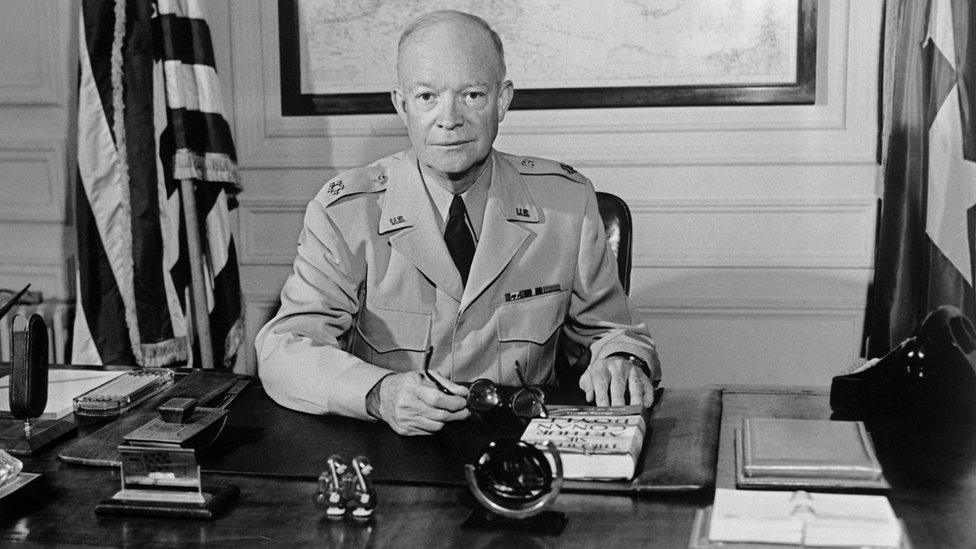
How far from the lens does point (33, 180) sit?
152 inches

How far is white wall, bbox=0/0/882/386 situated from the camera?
11.1ft

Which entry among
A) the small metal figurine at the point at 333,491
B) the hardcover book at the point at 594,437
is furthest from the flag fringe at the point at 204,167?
the small metal figurine at the point at 333,491

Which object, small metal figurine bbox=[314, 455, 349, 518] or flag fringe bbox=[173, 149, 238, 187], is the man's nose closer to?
small metal figurine bbox=[314, 455, 349, 518]

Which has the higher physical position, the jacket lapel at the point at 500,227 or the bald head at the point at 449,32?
the bald head at the point at 449,32

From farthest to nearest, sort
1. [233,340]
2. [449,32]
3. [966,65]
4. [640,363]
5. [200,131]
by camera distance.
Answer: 1. [233,340]
2. [200,131]
3. [966,65]
4. [449,32]
5. [640,363]

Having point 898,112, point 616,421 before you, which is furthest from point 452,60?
point 898,112

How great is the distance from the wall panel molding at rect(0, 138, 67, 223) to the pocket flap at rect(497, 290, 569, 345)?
7.55 ft

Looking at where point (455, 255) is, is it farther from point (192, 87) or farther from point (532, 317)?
point (192, 87)

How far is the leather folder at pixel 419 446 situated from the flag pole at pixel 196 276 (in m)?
1.75

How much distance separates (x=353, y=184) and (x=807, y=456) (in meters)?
1.26

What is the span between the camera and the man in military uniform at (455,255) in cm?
217

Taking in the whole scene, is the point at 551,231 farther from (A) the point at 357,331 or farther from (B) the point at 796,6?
(B) the point at 796,6

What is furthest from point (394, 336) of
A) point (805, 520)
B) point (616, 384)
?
point (805, 520)

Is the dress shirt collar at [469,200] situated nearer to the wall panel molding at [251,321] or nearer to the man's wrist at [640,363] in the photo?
the man's wrist at [640,363]
